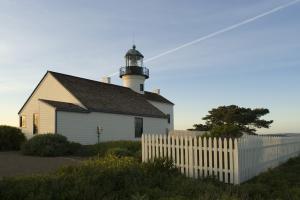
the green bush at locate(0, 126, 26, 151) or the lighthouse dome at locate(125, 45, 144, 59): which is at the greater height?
the lighthouse dome at locate(125, 45, 144, 59)

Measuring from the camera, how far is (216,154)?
10.3 meters

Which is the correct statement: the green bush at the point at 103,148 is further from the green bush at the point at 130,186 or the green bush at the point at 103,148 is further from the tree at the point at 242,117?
the tree at the point at 242,117

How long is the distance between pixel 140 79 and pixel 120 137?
38.6ft

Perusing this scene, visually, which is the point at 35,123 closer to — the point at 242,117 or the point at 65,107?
the point at 65,107

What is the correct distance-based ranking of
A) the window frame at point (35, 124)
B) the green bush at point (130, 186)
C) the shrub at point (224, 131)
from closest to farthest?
the green bush at point (130, 186) < the shrub at point (224, 131) < the window frame at point (35, 124)

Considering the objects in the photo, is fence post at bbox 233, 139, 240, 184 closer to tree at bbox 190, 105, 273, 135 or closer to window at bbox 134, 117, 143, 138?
window at bbox 134, 117, 143, 138

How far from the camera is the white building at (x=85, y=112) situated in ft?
72.9

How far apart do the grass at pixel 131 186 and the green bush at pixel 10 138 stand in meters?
13.7

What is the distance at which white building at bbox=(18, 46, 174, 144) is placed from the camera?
22.2 m

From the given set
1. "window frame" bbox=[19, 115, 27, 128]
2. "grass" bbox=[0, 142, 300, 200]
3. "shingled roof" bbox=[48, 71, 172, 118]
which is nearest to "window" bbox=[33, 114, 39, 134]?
"window frame" bbox=[19, 115, 27, 128]

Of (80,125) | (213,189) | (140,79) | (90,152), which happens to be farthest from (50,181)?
(140,79)

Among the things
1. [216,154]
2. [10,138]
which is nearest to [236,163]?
[216,154]

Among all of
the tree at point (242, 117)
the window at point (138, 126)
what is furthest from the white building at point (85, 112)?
the tree at point (242, 117)

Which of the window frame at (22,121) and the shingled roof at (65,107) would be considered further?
the window frame at (22,121)
